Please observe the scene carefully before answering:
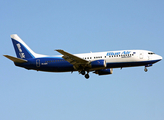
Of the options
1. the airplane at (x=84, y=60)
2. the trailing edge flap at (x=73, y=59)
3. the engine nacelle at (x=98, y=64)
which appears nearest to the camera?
the trailing edge flap at (x=73, y=59)

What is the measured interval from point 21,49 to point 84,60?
13778 millimetres

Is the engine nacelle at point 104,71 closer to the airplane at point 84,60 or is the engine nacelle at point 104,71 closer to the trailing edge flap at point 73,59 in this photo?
the airplane at point 84,60

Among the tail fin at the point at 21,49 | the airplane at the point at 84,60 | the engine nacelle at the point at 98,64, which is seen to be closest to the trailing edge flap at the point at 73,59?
the airplane at the point at 84,60

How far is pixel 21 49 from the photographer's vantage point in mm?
56750

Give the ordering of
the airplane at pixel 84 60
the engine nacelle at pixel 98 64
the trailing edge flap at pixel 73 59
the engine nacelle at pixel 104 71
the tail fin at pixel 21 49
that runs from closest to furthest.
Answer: the trailing edge flap at pixel 73 59 < the engine nacelle at pixel 98 64 < the airplane at pixel 84 60 < the tail fin at pixel 21 49 < the engine nacelle at pixel 104 71

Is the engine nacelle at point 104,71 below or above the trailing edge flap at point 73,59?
below

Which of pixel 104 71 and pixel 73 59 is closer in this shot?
pixel 73 59

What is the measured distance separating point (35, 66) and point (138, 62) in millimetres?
18531

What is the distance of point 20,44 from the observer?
5734 cm

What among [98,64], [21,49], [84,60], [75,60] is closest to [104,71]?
[98,64]

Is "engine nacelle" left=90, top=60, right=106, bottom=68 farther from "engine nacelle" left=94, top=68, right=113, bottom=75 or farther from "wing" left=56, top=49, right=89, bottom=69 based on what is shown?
"engine nacelle" left=94, top=68, right=113, bottom=75

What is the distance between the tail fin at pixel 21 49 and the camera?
2201 inches

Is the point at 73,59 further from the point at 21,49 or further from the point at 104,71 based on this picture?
the point at 21,49

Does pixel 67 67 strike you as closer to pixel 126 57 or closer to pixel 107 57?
pixel 107 57
